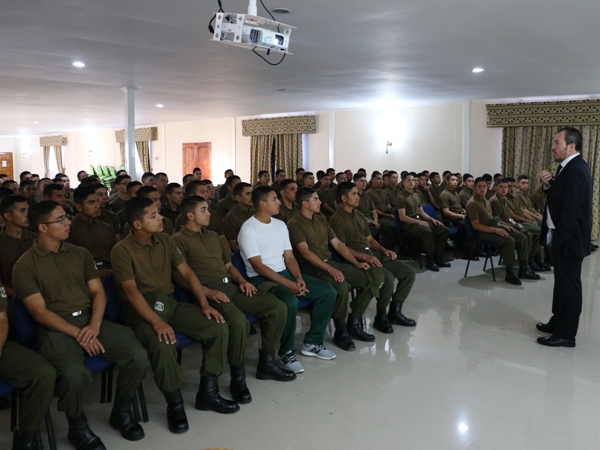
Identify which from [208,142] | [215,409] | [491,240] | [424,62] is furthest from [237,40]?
[208,142]

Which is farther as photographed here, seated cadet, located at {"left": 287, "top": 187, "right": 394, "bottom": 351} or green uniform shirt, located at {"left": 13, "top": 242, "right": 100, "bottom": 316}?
seated cadet, located at {"left": 287, "top": 187, "right": 394, "bottom": 351}

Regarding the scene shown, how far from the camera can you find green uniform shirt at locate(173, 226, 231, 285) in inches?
133

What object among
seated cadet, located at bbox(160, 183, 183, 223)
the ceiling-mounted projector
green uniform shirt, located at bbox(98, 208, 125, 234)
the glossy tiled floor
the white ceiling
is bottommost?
the glossy tiled floor

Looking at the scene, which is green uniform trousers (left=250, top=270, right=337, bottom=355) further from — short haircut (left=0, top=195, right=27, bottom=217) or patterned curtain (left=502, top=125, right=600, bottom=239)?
patterned curtain (left=502, top=125, right=600, bottom=239)

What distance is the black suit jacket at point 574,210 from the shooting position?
12.3 feet

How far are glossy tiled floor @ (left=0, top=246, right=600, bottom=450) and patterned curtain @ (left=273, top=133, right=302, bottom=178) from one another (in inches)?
341

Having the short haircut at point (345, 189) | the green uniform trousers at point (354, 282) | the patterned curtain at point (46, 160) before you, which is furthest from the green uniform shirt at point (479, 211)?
the patterned curtain at point (46, 160)

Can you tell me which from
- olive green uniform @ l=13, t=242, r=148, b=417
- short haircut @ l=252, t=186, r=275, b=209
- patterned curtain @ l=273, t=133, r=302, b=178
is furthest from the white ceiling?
olive green uniform @ l=13, t=242, r=148, b=417

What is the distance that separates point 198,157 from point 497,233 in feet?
34.4

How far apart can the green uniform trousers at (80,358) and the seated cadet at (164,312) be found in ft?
0.36

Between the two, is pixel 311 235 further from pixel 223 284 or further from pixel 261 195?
pixel 223 284

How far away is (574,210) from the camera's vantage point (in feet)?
12.3

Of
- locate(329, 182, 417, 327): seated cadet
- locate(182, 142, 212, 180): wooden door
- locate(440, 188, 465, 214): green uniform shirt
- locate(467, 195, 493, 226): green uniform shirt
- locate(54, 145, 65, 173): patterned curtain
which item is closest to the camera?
locate(329, 182, 417, 327): seated cadet

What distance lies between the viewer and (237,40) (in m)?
3.47
